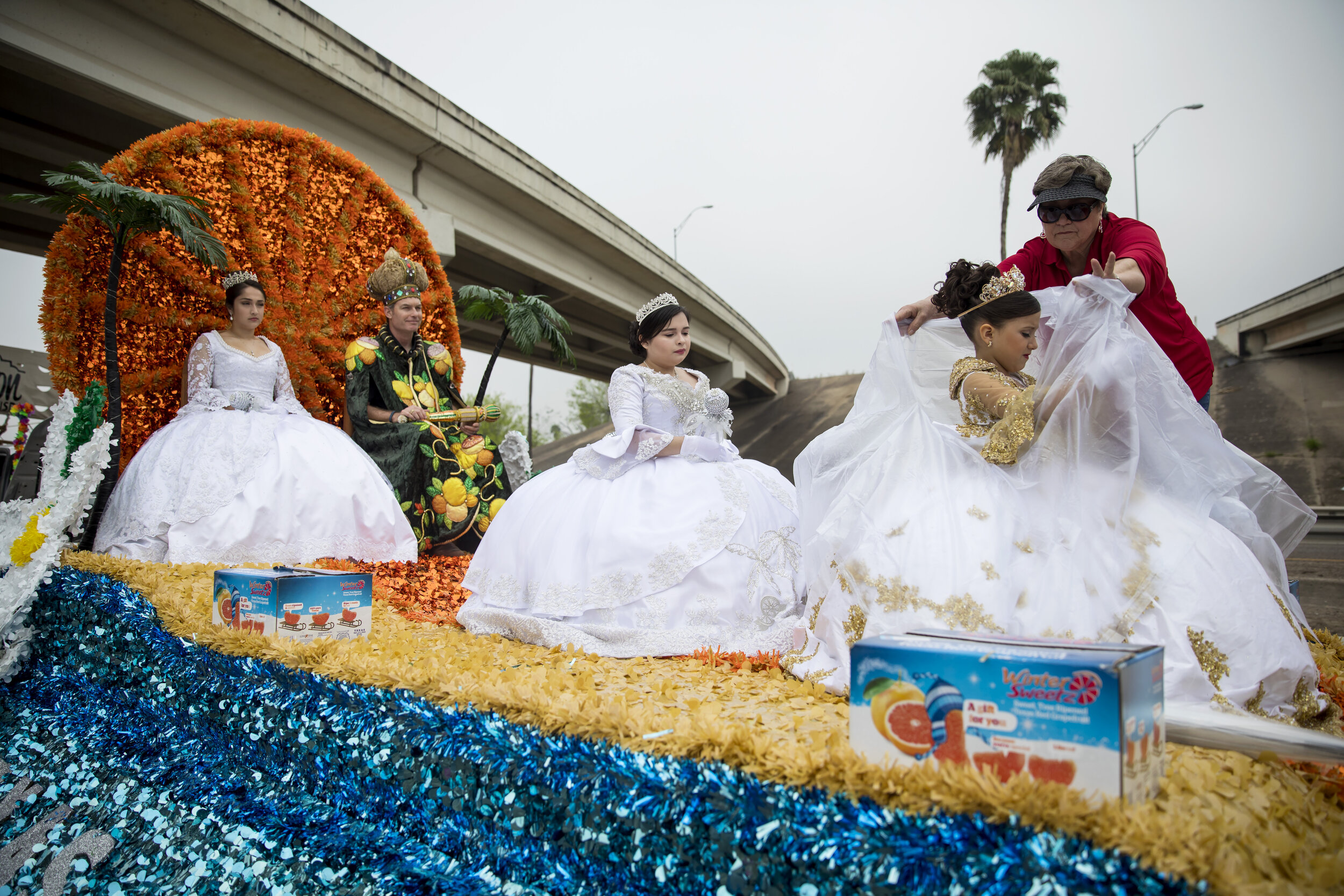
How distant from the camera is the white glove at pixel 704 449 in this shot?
3.29m

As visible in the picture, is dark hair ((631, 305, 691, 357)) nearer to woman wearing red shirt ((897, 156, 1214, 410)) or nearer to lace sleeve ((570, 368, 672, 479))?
lace sleeve ((570, 368, 672, 479))

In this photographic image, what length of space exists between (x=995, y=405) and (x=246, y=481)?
12.9 ft

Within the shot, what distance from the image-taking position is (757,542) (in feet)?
9.68

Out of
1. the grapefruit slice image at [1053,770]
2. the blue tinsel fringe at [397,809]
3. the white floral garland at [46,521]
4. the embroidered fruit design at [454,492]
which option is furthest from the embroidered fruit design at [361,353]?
the grapefruit slice image at [1053,770]

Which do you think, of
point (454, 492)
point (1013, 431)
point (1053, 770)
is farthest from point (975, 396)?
point (454, 492)

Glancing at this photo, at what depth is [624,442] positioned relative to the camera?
325cm

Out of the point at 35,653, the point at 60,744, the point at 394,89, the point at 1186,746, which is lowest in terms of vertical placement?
the point at 60,744

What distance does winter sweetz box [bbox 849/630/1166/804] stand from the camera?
103 centimetres

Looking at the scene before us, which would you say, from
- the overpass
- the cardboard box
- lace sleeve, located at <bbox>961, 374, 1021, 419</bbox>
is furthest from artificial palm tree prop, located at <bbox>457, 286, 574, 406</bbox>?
A: lace sleeve, located at <bbox>961, 374, 1021, 419</bbox>

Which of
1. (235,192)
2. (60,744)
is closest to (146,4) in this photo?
(235,192)

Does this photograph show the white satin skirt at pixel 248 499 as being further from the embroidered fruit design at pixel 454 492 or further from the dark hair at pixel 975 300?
the dark hair at pixel 975 300

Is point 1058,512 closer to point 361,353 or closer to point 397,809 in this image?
point 397,809

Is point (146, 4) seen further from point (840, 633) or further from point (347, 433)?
point (840, 633)

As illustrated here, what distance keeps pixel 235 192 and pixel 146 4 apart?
2010 mm
